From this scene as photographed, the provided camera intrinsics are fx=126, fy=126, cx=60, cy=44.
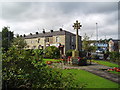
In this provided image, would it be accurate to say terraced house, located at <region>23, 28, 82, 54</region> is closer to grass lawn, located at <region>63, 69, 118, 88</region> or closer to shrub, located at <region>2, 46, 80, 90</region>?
grass lawn, located at <region>63, 69, 118, 88</region>

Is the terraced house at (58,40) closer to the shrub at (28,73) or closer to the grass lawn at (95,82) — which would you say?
the grass lawn at (95,82)

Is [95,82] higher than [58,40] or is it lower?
lower

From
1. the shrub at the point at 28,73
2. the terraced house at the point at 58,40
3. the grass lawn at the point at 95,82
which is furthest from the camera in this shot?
the terraced house at the point at 58,40

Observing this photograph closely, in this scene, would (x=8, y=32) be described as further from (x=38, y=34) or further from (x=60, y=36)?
(x=60, y=36)

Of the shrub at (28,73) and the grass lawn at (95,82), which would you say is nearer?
the shrub at (28,73)

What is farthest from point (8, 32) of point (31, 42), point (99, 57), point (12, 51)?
point (12, 51)

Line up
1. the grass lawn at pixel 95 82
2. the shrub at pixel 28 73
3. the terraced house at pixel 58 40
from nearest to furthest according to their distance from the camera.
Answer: the shrub at pixel 28 73 < the grass lawn at pixel 95 82 < the terraced house at pixel 58 40

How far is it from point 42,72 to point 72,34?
125 ft

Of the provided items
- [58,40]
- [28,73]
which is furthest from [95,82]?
[58,40]

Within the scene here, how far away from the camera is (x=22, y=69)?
4.55 meters

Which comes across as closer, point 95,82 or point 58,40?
point 95,82

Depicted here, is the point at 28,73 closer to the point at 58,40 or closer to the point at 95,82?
the point at 95,82

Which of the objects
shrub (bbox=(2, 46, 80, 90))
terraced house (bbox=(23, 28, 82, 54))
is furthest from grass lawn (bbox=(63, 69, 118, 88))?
terraced house (bbox=(23, 28, 82, 54))

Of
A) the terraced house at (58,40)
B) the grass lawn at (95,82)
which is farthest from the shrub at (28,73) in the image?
the terraced house at (58,40)
